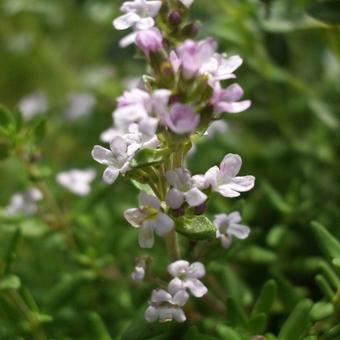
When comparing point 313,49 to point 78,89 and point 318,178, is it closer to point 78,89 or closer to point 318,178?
point 318,178

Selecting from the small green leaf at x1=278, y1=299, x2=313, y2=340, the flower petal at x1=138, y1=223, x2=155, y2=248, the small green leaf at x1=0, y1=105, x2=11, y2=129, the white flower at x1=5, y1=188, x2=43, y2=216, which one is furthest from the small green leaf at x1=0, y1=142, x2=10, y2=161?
the small green leaf at x1=278, y1=299, x2=313, y2=340

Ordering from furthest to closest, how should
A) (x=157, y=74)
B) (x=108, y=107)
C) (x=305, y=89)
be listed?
1. (x=108, y=107)
2. (x=305, y=89)
3. (x=157, y=74)

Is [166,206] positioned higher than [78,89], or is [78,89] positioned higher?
[166,206]

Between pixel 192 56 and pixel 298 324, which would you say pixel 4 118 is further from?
pixel 298 324

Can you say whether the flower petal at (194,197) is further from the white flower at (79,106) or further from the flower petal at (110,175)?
the white flower at (79,106)

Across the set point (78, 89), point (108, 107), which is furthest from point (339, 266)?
point (78, 89)

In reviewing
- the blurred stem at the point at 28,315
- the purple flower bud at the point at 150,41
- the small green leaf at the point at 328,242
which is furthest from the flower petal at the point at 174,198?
the blurred stem at the point at 28,315

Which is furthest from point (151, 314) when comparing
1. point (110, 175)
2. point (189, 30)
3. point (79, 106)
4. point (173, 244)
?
point (79, 106)
